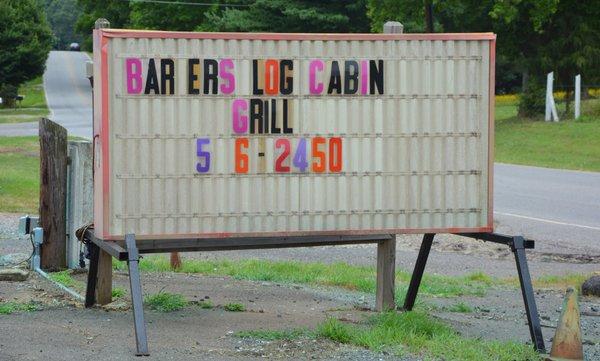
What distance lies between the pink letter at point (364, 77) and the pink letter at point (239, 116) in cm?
86

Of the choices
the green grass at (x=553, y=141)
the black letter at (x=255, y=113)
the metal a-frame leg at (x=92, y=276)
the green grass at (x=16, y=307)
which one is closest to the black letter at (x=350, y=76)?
the black letter at (x=255, y=113)

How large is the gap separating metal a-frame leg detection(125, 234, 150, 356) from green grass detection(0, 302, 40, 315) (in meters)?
1.34

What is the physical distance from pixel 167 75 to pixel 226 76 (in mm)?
418

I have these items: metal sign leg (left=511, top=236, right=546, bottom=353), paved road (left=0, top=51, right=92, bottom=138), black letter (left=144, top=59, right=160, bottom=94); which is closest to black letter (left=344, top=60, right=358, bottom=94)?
black letter (left=144, top=59, right=160, bottom=94)

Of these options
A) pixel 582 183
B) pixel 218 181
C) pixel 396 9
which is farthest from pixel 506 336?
pixel 396 9

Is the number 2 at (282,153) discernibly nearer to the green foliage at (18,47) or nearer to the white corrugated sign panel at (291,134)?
the white corrugated sign panel at (291,134)

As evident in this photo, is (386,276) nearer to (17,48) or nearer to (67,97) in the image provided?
(17,48)

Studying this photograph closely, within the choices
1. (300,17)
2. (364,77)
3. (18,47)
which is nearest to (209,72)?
(364,77)

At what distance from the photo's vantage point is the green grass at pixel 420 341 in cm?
731

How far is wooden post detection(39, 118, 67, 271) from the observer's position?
10.7 m

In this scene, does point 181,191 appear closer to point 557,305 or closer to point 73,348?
point 73,348

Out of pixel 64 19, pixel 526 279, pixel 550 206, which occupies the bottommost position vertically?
pixel 550 206

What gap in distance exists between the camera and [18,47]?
6053 centimetres

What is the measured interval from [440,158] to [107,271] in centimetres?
279
